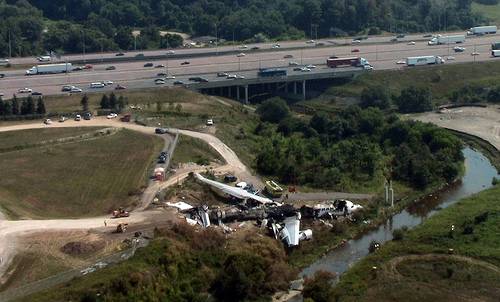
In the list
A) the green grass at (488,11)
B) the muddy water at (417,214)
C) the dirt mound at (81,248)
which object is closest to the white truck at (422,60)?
the muddy water at (417,214)

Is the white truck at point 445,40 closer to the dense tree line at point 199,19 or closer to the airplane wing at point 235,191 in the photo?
the dense tree line at point 199,19

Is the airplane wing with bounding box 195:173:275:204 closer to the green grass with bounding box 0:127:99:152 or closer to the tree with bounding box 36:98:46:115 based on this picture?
the green grass with bounding box 0:127:99:152

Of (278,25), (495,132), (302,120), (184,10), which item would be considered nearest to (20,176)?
(302,120)

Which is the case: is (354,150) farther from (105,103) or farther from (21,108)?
(21,108)

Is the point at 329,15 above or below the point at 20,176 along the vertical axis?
above

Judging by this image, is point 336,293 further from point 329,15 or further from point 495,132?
point 329,15

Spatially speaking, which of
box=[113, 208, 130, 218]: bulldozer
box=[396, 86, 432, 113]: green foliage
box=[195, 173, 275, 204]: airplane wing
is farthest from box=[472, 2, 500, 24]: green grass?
box=[113, 208, 130, 218]: bulldozer
